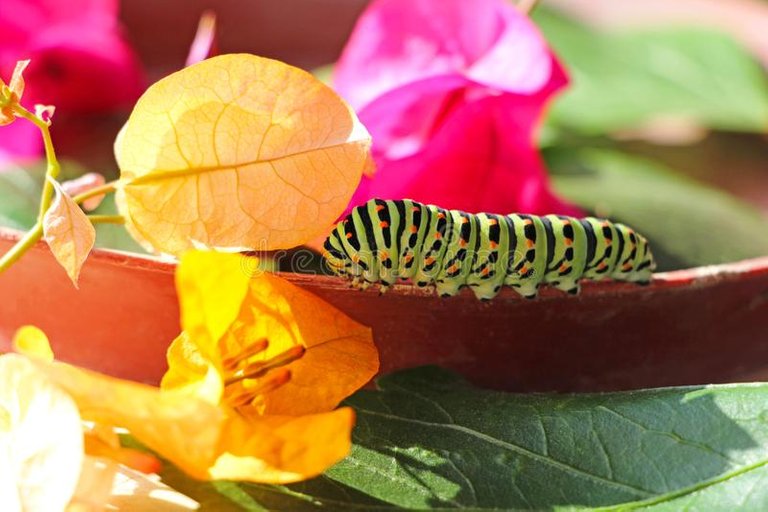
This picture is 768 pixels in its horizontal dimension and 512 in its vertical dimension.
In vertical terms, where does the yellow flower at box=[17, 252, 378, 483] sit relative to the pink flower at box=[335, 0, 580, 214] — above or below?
below

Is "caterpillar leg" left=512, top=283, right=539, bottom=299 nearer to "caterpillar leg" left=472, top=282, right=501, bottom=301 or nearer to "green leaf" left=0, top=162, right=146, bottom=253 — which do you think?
"caterpillar leg" left=472, top=282, right=501, bottom=301

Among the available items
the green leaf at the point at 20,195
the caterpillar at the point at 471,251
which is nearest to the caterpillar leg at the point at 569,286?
the caterpillar at the point at 471,251

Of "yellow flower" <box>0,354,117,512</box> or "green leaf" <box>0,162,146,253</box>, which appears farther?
"green leaf" <box>0,162,146,253</box>

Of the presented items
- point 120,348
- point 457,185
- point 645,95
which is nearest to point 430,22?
point 457,185

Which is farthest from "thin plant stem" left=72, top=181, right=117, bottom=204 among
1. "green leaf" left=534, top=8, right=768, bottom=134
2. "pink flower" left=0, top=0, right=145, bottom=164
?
"green leaf" left=534, top=8, right=768, bottom=134

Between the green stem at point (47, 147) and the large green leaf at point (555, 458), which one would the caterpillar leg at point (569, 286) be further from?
the green stem at point (47, 147)

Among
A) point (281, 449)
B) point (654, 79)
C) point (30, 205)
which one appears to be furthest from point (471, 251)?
point (654, 79)
